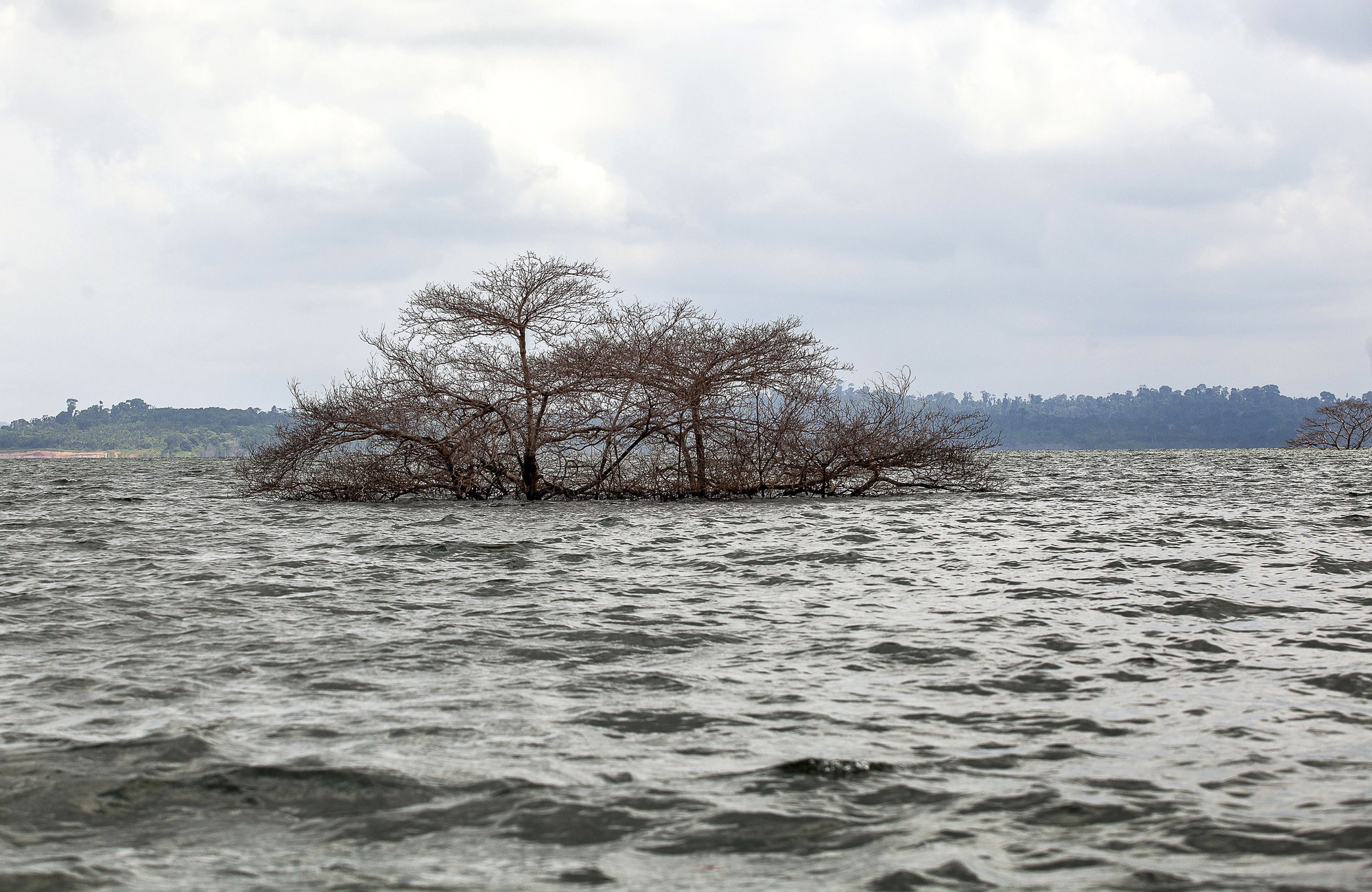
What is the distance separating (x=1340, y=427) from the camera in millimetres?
84062

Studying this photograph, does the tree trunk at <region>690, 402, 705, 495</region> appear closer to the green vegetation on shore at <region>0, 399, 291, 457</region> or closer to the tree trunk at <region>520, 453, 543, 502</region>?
the tree trunk at <region>520, 453, 543, 502</region>

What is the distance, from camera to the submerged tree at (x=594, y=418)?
3375 cm

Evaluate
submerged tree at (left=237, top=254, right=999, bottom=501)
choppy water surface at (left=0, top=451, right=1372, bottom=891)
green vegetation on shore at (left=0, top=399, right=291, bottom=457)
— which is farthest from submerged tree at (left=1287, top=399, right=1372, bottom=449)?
green vegetation on shore at (left=0, top=399, right=291, bottom=457)

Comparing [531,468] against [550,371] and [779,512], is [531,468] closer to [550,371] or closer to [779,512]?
[550,371]

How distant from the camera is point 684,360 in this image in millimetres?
33750

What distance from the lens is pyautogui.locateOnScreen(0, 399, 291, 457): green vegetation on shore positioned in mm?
167375

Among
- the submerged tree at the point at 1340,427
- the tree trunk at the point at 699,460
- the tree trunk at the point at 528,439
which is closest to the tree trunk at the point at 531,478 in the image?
the tree trunk at the point at 528,439

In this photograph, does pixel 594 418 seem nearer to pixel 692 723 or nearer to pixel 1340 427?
pixel 692 723

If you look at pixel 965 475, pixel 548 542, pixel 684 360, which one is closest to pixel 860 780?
pixel 548 542

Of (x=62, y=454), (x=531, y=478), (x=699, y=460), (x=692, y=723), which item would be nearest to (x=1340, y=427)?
(x=699, y=460)

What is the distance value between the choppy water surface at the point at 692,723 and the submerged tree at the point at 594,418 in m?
15.7

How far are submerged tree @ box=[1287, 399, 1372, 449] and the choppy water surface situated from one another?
7431 centimetres

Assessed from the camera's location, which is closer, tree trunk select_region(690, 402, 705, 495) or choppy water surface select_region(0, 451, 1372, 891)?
choppy water surface select_region(0, 451, 1372, 891)

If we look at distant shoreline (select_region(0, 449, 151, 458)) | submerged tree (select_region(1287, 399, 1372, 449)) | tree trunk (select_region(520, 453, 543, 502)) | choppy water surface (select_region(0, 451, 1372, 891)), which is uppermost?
submerged tree (select_region(1287, 399, 1372, 449))
